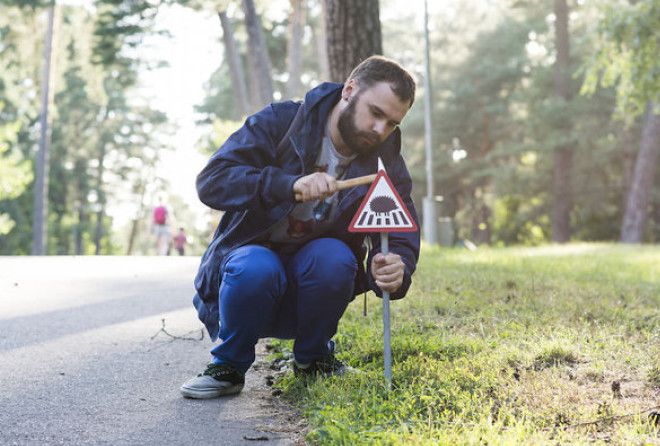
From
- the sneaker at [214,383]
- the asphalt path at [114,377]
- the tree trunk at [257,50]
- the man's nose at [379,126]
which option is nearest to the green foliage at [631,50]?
the asphalt path at [114,377]

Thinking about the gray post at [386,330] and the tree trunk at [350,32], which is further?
the tree trunk at [350,32]

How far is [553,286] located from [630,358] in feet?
10.4

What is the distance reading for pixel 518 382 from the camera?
3.48 metres

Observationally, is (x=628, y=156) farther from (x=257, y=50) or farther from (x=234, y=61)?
(x=257, y=50)

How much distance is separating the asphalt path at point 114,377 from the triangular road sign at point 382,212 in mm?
908

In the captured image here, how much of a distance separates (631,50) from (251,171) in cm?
915

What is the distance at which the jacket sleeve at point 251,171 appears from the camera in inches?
136

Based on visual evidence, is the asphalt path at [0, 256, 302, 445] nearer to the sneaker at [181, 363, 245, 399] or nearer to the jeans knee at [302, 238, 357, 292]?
the sneaker at [181, 363, 245, 399]

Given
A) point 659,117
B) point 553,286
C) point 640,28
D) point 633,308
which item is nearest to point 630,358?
point 633,308

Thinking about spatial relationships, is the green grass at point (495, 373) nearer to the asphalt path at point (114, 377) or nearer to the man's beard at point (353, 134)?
the asphalt path at point (114, 377)

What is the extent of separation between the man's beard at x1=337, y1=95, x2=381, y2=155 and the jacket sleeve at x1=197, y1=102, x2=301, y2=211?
314 millimetres

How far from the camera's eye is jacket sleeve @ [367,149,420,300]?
3.64m

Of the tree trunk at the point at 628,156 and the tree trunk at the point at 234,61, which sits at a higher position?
the tree trunk at the point at 234,61

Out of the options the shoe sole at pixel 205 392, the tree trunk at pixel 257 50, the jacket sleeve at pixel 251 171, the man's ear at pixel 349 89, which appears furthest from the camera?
the tree trunk at pixel 257 50
